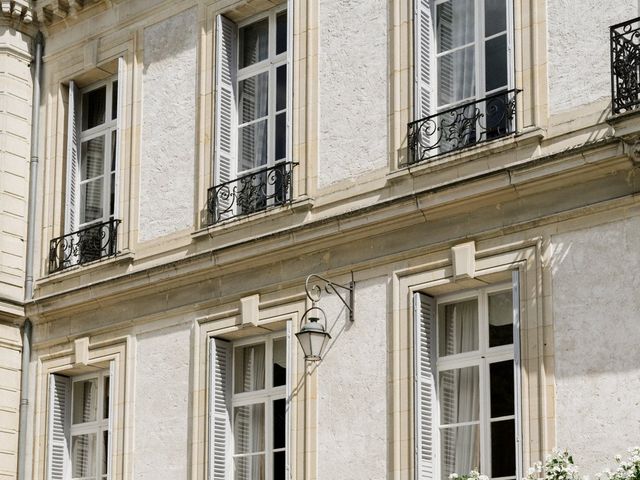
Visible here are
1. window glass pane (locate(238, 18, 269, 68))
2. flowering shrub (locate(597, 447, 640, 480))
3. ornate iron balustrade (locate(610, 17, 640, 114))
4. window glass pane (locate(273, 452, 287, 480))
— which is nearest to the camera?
flowering shrub (locate(597, 447, 640, 480))

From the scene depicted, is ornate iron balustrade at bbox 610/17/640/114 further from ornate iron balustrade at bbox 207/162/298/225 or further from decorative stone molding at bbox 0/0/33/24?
decorative stone molding at bbox 0/0/33/24

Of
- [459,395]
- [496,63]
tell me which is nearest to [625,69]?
[496,63]

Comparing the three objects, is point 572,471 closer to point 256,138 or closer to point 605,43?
point 605,43

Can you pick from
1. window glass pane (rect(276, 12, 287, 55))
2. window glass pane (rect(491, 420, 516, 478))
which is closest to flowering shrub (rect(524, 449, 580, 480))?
window glass pane (rect(491, 420, 516, 478))

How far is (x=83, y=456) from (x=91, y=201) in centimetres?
257

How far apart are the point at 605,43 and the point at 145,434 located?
560cm

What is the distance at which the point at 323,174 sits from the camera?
13617 mm

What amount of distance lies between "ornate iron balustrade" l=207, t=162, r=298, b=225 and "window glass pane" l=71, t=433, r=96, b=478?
2.66 m

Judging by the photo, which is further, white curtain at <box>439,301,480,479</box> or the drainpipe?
the drainpipe

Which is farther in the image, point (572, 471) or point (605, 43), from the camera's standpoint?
point (605, 43)

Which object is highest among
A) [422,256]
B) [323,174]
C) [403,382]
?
[323,174]

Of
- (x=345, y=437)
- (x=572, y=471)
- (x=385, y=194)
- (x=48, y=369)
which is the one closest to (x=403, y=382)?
(x=345, y=437)

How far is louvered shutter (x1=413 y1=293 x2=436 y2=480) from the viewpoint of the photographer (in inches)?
484

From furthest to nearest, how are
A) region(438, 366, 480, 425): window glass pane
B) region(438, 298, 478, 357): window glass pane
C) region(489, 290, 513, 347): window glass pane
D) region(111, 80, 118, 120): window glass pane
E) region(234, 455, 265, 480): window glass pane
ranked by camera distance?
region(111, 80, 118, 120): window glass pane → region(234, 455, 265, 480): window glass pane → region(438, 298, 478, 357): window glass pane → region(438, 366, 480, 425): window glass pane → region(489, 290, 513, 347): window glass pane
